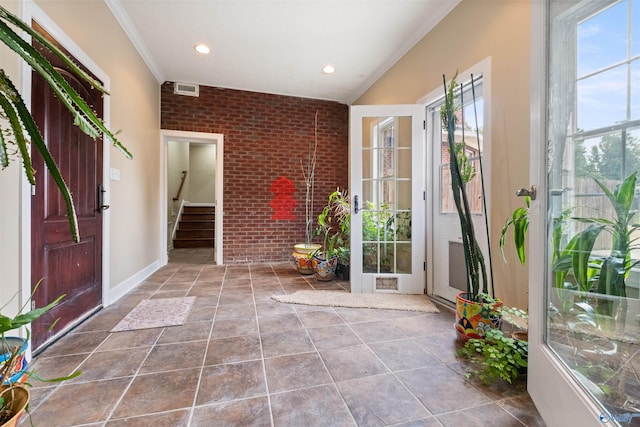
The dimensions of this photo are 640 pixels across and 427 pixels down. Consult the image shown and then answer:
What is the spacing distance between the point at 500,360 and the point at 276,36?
10.8 ft

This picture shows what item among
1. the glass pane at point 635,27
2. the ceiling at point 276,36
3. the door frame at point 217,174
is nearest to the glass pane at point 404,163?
the ceiling at point 276,36

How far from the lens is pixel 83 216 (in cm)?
200

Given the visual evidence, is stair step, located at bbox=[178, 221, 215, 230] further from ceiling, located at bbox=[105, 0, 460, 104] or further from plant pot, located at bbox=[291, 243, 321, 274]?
plant pot, located at bbox=[291, 243, 321, 274]

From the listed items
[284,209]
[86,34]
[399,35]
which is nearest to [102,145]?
[86,34]

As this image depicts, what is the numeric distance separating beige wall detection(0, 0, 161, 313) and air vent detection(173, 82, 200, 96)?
0.29 meters

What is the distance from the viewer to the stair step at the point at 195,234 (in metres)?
6.07

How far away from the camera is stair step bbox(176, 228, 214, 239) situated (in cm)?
607

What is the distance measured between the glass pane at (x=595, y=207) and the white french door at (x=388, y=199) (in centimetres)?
161

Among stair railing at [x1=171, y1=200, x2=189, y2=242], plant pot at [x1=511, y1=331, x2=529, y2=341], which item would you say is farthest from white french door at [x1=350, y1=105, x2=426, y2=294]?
stair railing at [x1=171, y1=200, x2=189, y2=242]

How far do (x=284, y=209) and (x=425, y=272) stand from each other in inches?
96.2

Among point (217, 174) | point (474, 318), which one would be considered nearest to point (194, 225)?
point (217, 174)

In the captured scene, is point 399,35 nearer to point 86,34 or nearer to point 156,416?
point 86,34

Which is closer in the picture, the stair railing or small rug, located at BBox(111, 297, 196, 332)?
small rug, located at BBox(111, 297, 196, 332)

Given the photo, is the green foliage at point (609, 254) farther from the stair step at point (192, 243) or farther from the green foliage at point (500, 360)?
the stair step at point (192, 243)
